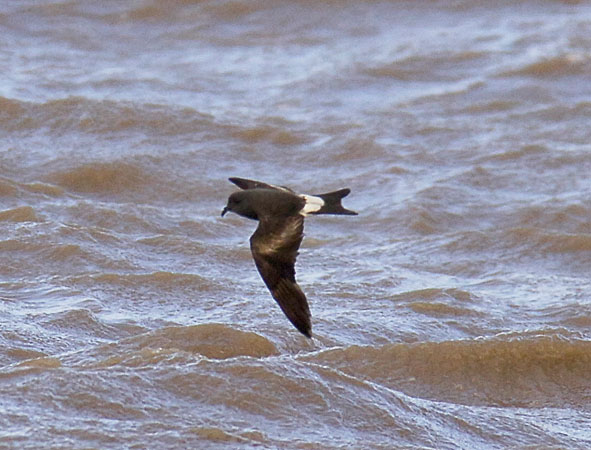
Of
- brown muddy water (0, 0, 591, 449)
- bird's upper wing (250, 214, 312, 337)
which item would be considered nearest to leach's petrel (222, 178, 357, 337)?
bird's upper wing (250, 214, 312, 337)

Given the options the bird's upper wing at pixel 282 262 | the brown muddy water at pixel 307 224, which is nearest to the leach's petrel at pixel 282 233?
the bird's upper wing at pixel 282 262

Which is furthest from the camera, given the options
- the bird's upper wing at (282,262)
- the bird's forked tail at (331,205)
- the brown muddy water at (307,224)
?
the bird's forked tail at (331,205)

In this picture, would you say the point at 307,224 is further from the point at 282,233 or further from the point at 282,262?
the point at 282,262

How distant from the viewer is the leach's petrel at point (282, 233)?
4.85 meters

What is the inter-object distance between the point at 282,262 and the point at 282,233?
0.49 ft

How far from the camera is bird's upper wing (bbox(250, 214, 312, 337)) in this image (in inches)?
190

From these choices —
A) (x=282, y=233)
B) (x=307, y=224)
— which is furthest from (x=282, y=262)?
(x=307, y=224)

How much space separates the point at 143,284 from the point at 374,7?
23.8 ft

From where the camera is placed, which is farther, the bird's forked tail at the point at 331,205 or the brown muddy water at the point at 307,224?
the bird's forked tail at the point at 331,205

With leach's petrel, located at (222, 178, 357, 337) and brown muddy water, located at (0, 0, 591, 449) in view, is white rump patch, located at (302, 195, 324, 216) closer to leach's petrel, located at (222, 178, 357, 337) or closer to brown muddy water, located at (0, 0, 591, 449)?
leach's petrel, located at (222, 178, 357, 337)

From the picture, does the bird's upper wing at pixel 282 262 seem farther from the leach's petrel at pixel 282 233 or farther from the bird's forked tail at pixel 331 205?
the bird's forked tail at pixel 331 205

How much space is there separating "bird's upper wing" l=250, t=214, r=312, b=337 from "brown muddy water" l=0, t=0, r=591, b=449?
380 mm

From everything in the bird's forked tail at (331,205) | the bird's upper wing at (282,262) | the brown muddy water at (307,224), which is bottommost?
the brown muddy water at (307,224)

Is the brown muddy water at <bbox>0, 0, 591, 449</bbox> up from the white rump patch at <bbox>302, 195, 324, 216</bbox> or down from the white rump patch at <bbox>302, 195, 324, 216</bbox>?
down
